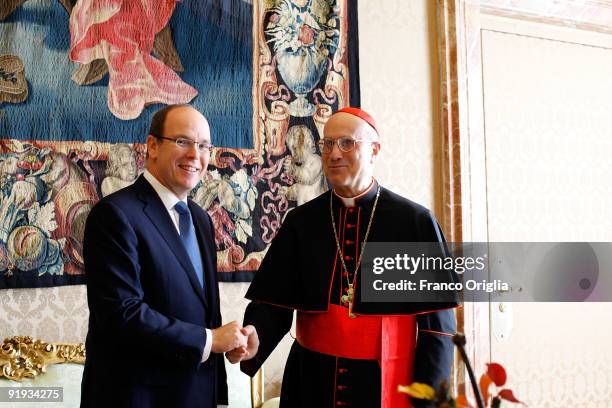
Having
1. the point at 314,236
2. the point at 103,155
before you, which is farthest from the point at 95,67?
the point at 314,236

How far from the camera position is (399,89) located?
152 inches

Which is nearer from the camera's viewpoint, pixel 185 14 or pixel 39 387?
pixel 39 387

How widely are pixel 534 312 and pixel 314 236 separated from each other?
7.57 feet

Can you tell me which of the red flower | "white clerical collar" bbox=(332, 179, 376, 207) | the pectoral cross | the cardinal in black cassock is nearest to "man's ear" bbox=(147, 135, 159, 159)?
the cardinal in black cassock

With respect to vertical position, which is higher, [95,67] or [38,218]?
[95,67]

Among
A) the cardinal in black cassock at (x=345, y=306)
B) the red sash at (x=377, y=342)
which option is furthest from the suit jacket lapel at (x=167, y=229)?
the red sash at (x=377, y=342)

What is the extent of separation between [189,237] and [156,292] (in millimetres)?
264

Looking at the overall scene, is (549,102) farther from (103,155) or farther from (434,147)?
(103,155)

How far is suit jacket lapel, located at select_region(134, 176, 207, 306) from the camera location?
85.0 inches

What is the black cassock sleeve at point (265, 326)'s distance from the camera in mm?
2461

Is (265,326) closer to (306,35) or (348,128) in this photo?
(348,128)

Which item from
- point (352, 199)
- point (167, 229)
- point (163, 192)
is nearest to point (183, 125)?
A: point (163, 192)

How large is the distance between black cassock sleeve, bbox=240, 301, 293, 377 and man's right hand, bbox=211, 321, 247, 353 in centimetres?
A: 30

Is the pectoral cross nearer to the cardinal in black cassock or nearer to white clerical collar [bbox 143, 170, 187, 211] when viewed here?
the cardinal in black cassock
